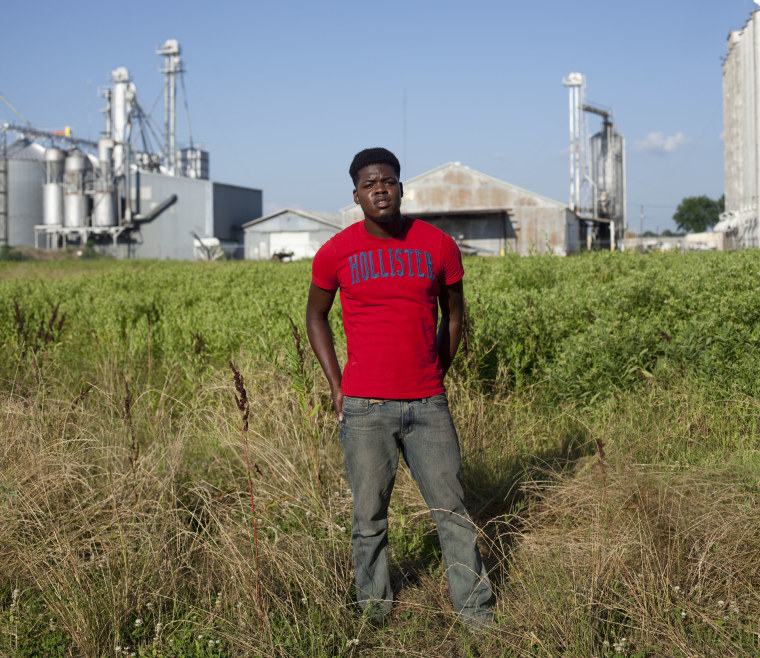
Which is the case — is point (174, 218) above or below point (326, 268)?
above

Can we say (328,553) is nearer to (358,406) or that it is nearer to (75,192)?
(358,406)

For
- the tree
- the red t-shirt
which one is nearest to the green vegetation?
the red t-shirt

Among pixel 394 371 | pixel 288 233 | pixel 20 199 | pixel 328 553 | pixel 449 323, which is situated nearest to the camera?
pixel 394 371

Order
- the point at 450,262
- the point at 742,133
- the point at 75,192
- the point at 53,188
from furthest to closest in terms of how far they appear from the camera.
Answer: the point at 53,188, the point at 75,192, the point at 742,133, the point at 450,262

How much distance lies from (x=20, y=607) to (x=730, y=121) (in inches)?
1562

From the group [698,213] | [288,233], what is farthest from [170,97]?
[698,213]

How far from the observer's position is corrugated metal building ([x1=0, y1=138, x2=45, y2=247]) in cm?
5162

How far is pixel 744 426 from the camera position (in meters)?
5.44

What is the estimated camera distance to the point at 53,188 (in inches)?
1999

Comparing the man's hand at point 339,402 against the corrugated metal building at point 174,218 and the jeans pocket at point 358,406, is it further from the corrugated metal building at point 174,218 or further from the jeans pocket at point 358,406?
the corrugated metal building at point 174,218

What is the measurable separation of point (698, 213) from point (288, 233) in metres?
70.3

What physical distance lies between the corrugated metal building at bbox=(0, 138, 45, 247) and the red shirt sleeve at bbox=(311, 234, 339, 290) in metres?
54.1

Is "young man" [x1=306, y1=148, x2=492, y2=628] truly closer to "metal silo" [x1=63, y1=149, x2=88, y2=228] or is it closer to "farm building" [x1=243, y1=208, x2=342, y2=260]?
"farm building" [x1=243, y1=208, x2=342, y2=260]

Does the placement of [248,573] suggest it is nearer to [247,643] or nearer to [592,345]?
[247,643]
